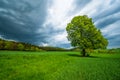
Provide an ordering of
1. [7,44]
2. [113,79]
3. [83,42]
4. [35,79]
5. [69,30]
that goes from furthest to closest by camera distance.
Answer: [7,44] < [69,30] < [83,42] < [35,79] < [113,79]

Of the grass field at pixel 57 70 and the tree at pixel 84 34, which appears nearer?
the grass field at pixel 57 70

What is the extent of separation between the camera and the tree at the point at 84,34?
2156 inches

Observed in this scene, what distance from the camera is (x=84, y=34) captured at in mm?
56500

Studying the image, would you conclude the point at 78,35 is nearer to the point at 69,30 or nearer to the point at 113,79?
the point at 69,30

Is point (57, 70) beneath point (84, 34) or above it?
beneath

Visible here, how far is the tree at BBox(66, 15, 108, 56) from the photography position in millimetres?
54750

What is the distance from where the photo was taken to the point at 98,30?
56.6 m

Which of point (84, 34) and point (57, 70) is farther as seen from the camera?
point (84, 34)

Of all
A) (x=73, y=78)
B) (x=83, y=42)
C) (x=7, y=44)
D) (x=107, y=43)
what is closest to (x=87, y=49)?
(x=83, y=42)

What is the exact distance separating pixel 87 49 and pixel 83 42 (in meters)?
4.77

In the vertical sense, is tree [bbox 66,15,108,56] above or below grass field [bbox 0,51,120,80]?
above

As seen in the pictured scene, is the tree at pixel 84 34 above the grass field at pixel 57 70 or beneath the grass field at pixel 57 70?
above

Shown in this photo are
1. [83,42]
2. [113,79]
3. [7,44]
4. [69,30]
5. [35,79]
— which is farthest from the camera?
[7,44]

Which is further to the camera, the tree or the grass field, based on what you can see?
the tree
